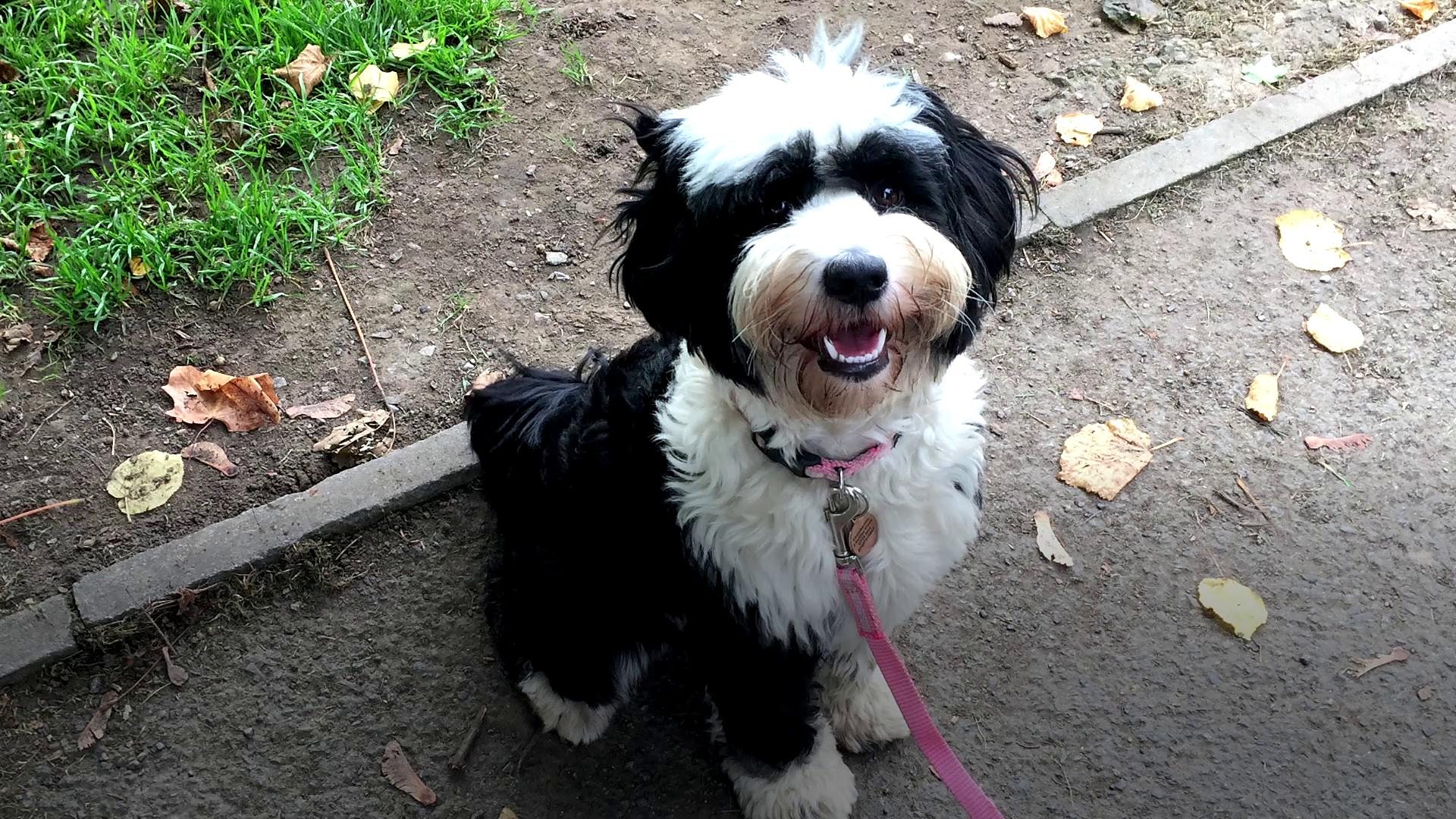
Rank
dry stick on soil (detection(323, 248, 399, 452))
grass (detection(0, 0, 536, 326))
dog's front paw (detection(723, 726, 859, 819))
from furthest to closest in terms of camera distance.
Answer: grass (detection(0, 0, 536, 326)) → dry stick on soil (detection(323, 248, 399, 452)) → dog's front paw (detection(723, 726, 859, 819))

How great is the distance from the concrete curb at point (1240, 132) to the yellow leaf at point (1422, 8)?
13 cm

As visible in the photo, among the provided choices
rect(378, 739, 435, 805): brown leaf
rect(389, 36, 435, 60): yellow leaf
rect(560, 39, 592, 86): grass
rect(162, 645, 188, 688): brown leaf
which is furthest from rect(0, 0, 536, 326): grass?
rect(378, 739, 435, 805): brown leaf

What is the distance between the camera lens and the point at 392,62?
3791 mm

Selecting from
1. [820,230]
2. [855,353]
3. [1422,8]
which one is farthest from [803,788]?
[1422,8]

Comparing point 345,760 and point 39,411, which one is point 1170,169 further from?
point 39,411

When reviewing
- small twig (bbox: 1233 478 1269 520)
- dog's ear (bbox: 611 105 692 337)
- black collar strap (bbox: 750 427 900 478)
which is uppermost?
dog's ear (bbox: 611 105 692 337)

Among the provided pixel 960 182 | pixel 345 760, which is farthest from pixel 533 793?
pixel 960 182

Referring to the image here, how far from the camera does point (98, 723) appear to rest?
253 centimetres

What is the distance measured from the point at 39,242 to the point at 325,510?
5.00 ft

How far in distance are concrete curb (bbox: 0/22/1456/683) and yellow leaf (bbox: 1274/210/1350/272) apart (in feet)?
1.04

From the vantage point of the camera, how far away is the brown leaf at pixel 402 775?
2.45m

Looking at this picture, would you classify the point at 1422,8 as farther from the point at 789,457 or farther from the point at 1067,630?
the point at 789,457

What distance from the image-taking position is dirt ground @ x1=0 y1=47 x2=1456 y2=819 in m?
2.45

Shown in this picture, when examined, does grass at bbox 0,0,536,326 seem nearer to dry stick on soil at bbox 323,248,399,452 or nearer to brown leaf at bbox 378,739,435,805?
dry stick on soil at bbox 323,248,399,452
